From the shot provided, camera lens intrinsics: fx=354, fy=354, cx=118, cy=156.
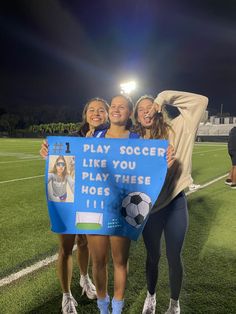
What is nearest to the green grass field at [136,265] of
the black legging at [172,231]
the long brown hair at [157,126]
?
the black legging at [172,231]

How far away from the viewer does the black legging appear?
3.09 metres

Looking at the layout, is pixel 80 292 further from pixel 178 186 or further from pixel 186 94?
pixel 186 94

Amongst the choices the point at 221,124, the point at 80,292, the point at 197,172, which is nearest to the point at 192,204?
the point at 80,292

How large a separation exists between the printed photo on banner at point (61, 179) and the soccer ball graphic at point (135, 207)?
0.45m

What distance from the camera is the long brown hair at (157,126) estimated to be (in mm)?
3078

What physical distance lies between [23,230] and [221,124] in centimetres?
7615

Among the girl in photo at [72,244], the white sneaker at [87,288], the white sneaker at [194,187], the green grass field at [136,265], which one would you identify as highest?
the girl in photo at [72,244]

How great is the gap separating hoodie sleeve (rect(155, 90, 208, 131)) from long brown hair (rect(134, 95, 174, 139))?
0.17m

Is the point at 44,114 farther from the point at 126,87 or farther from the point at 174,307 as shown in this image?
the point at 174,307

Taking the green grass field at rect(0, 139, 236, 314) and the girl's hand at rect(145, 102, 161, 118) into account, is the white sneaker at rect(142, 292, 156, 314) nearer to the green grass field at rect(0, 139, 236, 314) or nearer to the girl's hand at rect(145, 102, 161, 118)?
the green grass field at rect(0, 139, 236, 314)

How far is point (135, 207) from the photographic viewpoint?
2.71 meters

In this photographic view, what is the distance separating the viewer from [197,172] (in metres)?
14.5

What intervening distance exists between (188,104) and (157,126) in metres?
0.41

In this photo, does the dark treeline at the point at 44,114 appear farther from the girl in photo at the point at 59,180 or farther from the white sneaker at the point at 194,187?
the girl in photo at the point at 59,180
